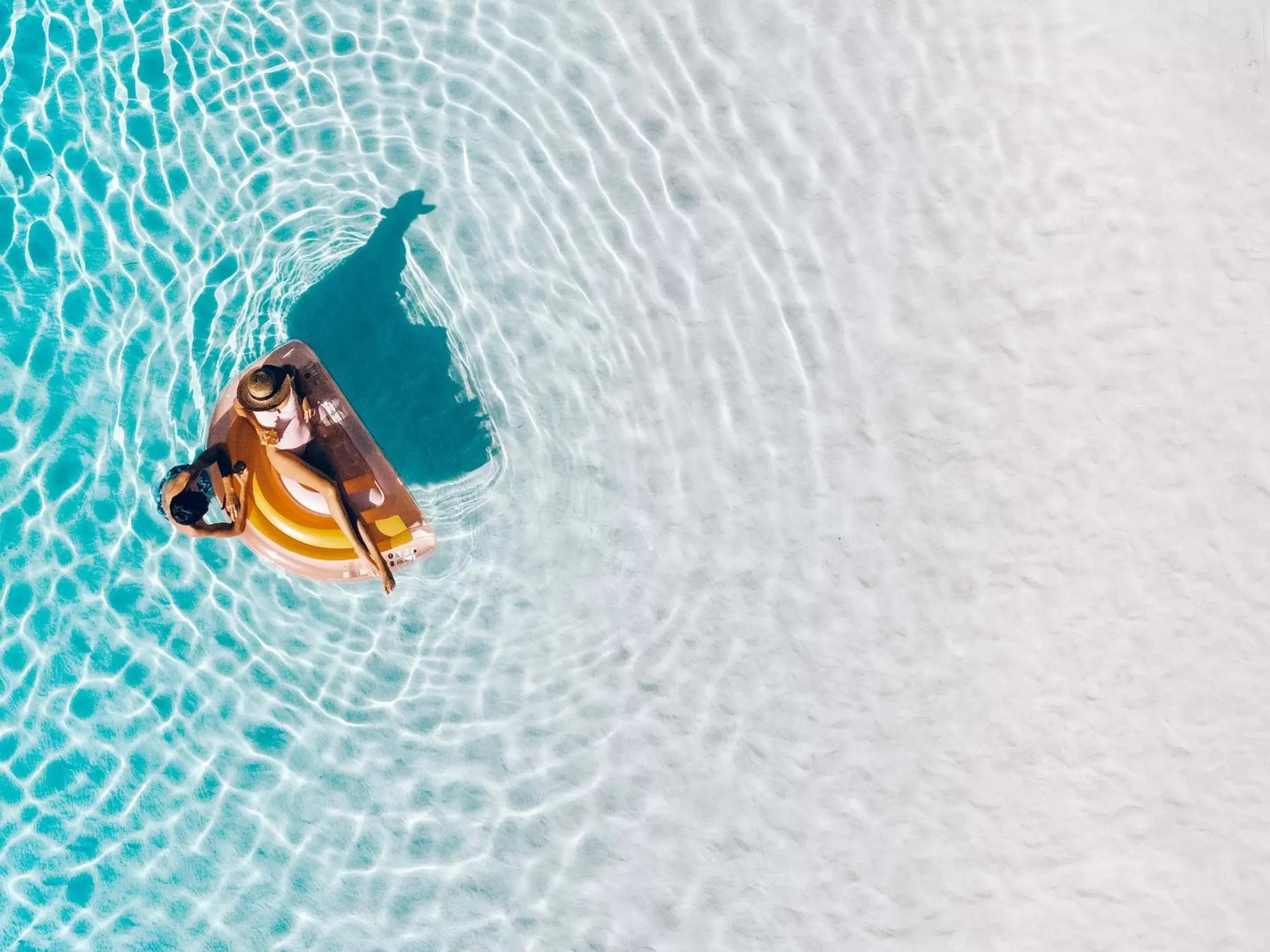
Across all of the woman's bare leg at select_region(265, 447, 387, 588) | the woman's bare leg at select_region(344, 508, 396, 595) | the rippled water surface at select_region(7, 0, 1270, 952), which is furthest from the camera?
the rippled water surface at select_region(7, 0, 1270, 952)

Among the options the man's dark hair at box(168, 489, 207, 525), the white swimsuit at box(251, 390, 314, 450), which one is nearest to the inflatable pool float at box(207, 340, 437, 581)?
the white swimsuit at box(251, 390, 314, 450)

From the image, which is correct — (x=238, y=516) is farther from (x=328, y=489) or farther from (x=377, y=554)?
(x=377, y=554)

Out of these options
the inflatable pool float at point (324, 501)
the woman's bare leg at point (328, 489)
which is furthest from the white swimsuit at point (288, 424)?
the inflatable pool float at point (324, 501)

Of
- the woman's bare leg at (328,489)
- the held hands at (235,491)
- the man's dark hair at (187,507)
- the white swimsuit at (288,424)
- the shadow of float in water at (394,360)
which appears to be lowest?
the man's dark hair at (187,507)

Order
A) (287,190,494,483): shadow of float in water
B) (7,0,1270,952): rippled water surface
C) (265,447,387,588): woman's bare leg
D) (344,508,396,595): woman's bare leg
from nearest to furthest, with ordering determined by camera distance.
→ 1. (265,447,387,588): woman's bare leg
2. (344,508,396,595): woman's bare leg
3. (7,0,1270,952): rippled water surface
4. (287,190,494,483): shadow of float in water

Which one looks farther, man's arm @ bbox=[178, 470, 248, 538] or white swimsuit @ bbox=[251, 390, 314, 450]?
man's arm @ bbox=[178, 470, 248, 538]

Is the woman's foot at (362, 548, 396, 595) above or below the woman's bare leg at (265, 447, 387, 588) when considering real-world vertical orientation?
below

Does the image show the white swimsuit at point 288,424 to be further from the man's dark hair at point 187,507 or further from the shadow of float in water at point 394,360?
the shadow of float in water at point 394,360

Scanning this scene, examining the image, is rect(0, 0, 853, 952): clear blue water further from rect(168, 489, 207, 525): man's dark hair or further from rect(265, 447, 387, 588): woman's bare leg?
rect(168, 489, 207, 525): man's dark hair
